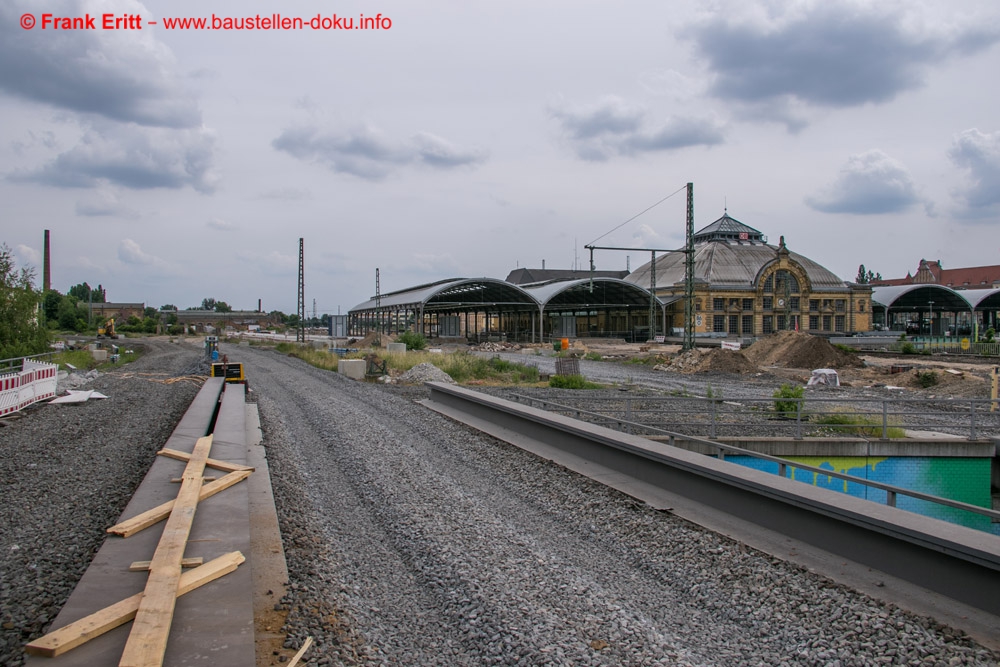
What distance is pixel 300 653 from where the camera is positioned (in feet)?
13.8

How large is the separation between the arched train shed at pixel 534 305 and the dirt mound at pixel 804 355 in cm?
2367

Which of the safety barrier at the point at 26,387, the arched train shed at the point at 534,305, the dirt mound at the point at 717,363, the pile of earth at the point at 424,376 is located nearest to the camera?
the safety barrier at the point at 26,387

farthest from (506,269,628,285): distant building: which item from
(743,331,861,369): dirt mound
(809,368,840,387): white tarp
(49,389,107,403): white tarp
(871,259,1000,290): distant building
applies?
(49,389,107,403): white tarp

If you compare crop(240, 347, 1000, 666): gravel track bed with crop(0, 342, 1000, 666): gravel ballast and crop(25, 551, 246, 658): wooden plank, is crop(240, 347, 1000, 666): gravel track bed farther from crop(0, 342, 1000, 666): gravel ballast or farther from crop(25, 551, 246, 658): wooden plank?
crop(25, 551, 246, 658): wooden plank

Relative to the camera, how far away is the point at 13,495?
8.53m

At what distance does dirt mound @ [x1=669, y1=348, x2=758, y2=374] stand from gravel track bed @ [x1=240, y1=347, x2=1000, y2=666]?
27586 mm

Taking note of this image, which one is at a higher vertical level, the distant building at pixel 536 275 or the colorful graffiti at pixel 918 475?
the distant building at pixel 536 275

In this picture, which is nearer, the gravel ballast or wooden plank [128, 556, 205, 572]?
the gravel ballast

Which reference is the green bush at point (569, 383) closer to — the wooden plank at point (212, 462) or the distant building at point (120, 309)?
the wooden plank at point (212, 462)

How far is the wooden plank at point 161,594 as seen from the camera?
3.69 metres

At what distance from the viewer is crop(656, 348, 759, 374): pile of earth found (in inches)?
1403

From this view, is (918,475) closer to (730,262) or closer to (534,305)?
(534,305)

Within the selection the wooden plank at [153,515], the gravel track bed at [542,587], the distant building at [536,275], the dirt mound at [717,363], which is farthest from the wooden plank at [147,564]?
the distant building at [536,275]

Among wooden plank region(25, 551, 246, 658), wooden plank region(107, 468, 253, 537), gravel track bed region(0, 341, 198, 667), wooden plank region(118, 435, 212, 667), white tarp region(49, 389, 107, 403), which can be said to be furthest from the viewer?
white tarp region(49, 389, 107, 403)
